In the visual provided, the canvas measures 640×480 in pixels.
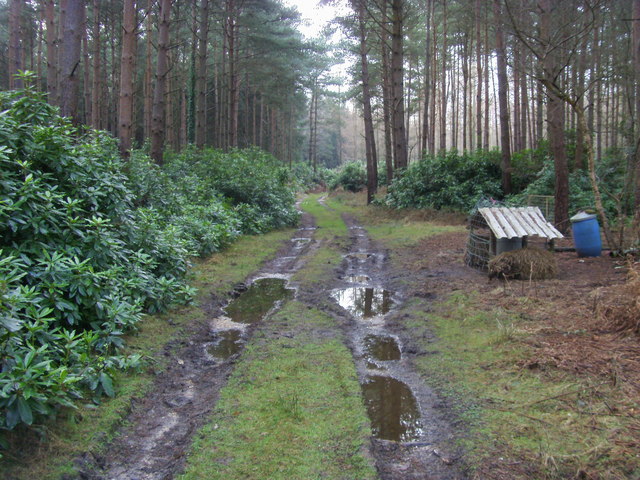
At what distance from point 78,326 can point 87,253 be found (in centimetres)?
85

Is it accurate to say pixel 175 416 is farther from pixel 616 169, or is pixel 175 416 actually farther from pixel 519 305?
pixel 616 169

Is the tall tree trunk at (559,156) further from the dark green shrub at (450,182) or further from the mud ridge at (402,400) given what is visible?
the mud ridge at (402,400)

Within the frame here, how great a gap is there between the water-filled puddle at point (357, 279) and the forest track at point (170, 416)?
3413 mm

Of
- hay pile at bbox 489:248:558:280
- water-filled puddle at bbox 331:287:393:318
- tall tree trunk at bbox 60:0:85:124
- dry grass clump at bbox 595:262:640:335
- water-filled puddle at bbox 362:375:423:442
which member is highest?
tall tree trunk at bbox 60:0:85:124

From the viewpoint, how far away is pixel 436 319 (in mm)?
7035

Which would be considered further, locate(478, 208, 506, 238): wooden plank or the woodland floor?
locate(478, 208, 506, 238): wooden plank

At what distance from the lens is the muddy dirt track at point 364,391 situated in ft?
11.9

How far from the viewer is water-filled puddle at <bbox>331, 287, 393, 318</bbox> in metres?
7.95

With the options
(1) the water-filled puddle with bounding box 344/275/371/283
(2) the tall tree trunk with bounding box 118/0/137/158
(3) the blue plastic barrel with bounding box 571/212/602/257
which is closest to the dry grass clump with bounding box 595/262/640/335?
(3) the blue plastic barrel with bounding box 571/212/602/257

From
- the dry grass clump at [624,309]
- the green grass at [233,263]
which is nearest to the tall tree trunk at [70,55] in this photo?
the green grass at [233,263]

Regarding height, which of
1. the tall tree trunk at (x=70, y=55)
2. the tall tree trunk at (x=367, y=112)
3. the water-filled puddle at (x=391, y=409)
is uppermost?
the tall tree trunk at (x=367, y=112)

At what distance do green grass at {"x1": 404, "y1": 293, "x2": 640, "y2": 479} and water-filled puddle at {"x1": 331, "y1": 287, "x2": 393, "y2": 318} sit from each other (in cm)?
185

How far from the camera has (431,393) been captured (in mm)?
4859

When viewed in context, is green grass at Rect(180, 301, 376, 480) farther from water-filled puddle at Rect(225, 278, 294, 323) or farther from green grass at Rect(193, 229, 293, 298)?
green grass at Rect(193, 229, 293, 298)
